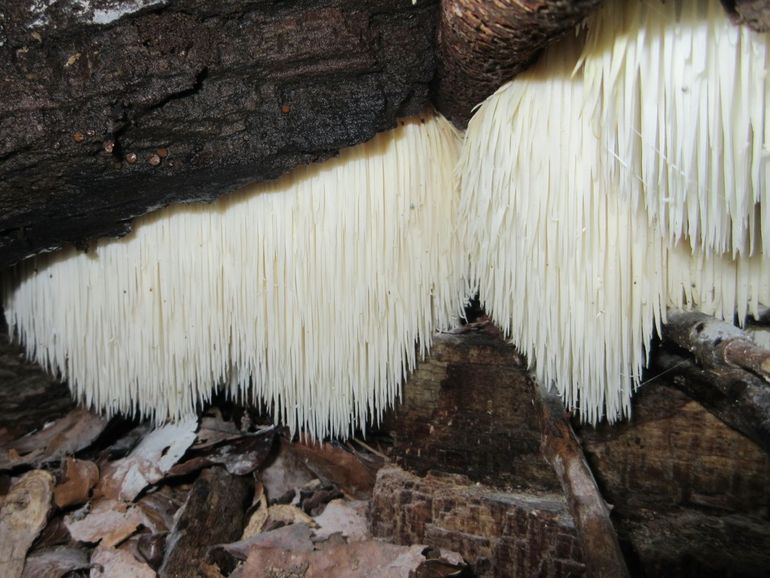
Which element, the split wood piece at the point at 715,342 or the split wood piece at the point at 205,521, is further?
the split wood piece at the point at 205,521

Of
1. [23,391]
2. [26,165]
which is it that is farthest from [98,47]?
[23,391]

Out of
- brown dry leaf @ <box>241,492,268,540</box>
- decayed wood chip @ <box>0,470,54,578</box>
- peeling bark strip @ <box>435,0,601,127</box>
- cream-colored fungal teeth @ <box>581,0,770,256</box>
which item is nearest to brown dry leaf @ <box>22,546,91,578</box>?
decayed wood chip @ <box>0,470,54,578</box>

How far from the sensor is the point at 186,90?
1557 mm

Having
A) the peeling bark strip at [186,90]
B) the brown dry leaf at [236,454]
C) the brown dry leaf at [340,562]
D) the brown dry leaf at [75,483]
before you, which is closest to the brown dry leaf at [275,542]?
the brown dry leaf at [340,562]

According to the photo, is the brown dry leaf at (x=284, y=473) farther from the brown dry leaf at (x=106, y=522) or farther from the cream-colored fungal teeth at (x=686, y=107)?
the cream-colored fungal teeth at (x=686, y=107)

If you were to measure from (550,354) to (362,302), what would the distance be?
763mm

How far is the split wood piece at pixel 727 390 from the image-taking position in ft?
4.39

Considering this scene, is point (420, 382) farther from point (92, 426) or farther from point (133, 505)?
point (92, 426)

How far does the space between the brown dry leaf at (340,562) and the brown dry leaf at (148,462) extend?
73 cm

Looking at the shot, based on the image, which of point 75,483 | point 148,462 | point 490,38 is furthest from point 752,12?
point 75,483

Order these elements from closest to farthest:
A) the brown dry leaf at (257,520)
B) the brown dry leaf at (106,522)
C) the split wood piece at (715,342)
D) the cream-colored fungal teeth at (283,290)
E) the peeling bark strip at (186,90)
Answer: the split wood piece at (715,342) → the peeling bark strip at (186,90) → the cream-colored fungal teeth at (283,290) → the brown dry leaf at (106,522) → the brown dry leaf at (257,520)

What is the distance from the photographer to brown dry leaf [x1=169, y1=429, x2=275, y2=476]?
2.58 m

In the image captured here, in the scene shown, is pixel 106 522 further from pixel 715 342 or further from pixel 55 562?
pixel 715 342

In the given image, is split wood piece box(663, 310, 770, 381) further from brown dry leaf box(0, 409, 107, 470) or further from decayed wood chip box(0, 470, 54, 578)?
brown dry leaf box(0, 409, 107, 470)
